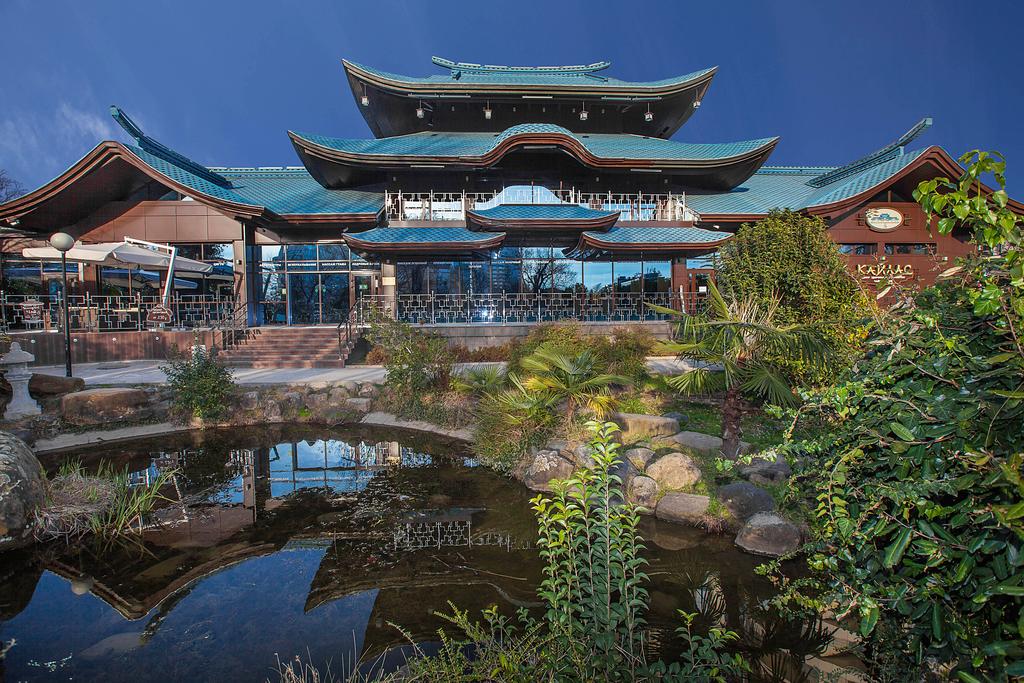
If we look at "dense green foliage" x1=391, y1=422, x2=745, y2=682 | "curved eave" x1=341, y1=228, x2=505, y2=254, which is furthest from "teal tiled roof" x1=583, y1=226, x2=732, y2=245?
"dense green foliage" x1=391, y1=422, x2=745, y2=682

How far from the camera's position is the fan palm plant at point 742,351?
6.55 meters

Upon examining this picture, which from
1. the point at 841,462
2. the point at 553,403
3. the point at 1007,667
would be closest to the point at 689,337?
the point at 553,403

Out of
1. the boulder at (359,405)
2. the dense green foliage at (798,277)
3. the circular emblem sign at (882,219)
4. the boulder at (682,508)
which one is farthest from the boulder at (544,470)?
the circular emblem sign at (882,219)

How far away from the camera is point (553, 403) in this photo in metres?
8.45

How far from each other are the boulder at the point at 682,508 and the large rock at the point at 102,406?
32.7ft

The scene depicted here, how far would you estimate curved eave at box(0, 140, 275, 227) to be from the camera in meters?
16.1

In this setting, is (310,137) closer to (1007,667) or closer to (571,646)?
(571,646)

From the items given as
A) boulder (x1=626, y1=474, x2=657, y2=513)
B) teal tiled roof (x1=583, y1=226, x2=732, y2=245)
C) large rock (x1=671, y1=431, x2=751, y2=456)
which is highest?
teal tiled roof (x1=583, y1=226, x2=732, y2=245)

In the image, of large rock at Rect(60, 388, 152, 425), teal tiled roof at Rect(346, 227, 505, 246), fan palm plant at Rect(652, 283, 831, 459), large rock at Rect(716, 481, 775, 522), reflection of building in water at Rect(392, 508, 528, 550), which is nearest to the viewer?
reflection of building in water at Rect(392, 508, 528, 550)

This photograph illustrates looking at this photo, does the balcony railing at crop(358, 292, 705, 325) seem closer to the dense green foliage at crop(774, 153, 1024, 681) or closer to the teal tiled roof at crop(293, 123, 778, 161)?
the teal tiled roof at crop(293, 123, 778, 161)

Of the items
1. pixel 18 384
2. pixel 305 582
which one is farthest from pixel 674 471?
pixel 18 384

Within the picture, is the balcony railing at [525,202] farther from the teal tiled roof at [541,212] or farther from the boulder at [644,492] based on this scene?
the boulder at [644,492]

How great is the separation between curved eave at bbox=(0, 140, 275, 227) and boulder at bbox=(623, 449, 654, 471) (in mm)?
15056

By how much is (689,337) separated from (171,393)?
1057 centimetres
